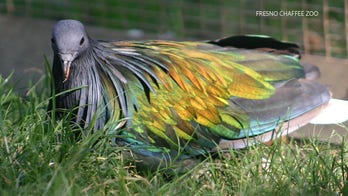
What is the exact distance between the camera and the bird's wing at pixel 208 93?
14.3ft

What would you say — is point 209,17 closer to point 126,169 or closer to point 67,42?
point 67,42

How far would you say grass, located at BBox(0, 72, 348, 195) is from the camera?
3.75 metres

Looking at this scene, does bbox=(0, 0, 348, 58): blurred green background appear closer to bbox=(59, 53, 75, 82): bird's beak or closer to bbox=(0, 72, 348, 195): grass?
bbox=(0, 72, 348, 195): grass

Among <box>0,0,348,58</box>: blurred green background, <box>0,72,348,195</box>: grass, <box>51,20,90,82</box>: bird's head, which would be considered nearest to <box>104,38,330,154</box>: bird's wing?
<box>0,72,348,195</box>: grass

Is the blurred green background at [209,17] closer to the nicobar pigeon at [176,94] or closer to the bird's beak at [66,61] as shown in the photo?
the nicobar pigeon at [176,94]

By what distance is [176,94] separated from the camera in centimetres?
445

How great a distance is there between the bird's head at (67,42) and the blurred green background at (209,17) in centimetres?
224

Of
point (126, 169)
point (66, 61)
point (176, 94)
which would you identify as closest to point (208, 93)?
point (176, 94)

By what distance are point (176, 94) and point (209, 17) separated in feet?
6.99

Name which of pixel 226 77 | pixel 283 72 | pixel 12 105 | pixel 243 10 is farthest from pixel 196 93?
pixel 243 10

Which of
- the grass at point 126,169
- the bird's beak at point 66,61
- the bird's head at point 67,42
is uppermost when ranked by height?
the bird's head at point 67,42

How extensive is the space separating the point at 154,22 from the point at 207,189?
111 inches

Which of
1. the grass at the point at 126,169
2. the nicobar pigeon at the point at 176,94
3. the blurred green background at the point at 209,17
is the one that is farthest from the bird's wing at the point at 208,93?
the blurred green background at the point at 209,17

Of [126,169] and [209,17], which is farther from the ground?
[209,17]
